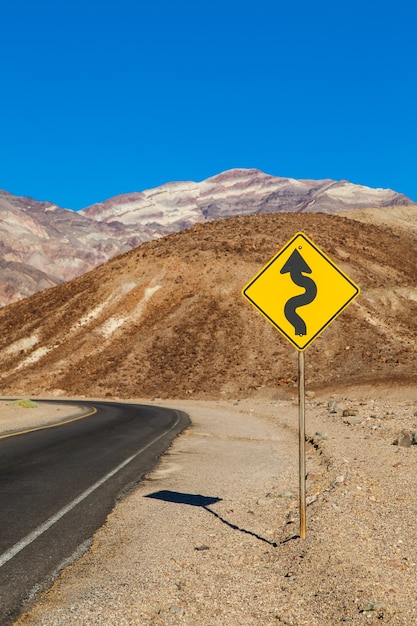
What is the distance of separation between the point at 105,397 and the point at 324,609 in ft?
169

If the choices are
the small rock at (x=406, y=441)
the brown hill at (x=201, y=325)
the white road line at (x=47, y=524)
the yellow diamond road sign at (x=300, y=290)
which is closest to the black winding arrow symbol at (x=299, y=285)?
the yellow diamond road sign at (x=300, y=290)

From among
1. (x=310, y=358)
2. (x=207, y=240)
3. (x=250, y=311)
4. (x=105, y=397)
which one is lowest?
(x=105, y=397)

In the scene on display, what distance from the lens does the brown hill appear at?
53.8 meters

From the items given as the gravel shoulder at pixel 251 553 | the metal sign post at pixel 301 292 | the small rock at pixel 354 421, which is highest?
the metal sign post at pixel 301 292

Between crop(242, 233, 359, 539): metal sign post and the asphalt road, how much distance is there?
2.96 m

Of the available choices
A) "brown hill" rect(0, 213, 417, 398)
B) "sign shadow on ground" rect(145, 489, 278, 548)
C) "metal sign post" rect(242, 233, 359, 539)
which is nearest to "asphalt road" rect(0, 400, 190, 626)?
"sign shadow on ground" rect(145, 489, 278, 548)

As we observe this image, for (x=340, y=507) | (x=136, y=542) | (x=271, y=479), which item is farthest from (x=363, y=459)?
(x=136, y=542)

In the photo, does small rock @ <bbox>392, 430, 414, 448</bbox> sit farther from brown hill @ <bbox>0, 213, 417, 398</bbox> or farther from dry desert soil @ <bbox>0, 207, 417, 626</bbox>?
brown hill @ <bbox>0, 213, 417, 398</bbox>

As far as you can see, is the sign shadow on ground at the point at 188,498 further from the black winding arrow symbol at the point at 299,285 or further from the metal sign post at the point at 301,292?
the black winding arrow symbol at the point at 299,285

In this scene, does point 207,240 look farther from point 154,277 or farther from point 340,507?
point 340,507

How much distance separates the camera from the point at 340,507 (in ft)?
27.3

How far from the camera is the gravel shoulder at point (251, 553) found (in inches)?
199

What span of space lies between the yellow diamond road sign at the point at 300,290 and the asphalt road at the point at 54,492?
3.43 m

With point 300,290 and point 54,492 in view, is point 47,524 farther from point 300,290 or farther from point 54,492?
point 300,290
